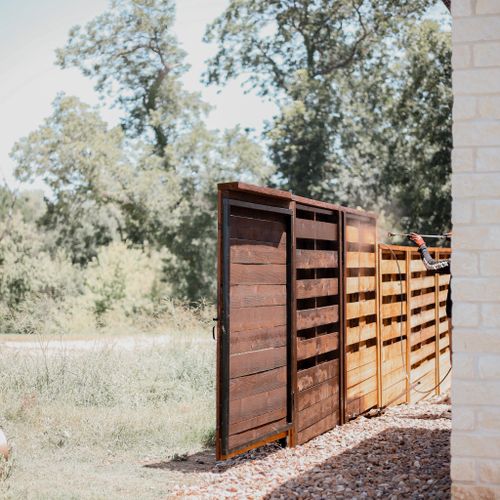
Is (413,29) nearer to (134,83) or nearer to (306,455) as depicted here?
(134,83)

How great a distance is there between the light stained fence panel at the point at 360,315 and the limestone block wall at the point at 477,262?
3221 mm

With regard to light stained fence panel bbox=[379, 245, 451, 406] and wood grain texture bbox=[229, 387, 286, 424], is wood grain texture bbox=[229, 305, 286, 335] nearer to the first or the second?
wood grain texture bbox=[229, 387, 286, 424]

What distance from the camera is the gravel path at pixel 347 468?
5.06 m

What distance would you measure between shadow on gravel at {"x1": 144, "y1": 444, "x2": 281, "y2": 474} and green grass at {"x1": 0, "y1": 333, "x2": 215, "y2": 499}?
118 millimetres

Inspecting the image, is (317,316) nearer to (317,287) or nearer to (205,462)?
(317,287)

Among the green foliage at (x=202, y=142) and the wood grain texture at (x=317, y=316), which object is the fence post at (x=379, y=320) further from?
the green foliage at (x=202, y=142)

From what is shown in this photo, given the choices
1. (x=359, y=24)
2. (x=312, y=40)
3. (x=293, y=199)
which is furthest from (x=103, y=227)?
(x=293, y=199)

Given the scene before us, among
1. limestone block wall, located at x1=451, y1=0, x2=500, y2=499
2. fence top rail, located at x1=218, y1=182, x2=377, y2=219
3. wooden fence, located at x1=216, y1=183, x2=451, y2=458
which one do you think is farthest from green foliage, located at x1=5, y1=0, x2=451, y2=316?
limestone block wall, located at x1=451, y1=0, x2=500, y2=499

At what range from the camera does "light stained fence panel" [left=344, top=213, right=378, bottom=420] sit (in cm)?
739

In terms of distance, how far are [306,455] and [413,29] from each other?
71.0 feet

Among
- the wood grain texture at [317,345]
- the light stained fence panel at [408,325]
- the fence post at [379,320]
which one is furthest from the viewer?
the light stained fence panel at [408,325]

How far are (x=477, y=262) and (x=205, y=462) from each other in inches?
119

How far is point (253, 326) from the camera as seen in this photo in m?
5.73

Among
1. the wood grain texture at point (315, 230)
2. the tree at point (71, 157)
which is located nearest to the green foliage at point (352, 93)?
the tree at point (71, 157)
